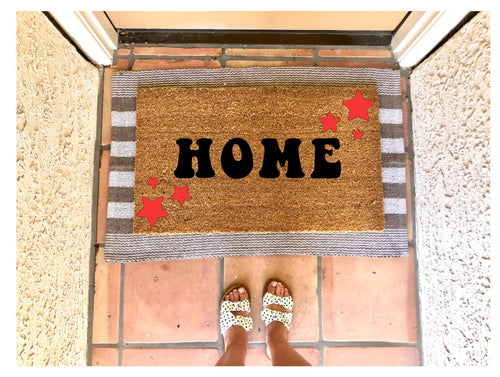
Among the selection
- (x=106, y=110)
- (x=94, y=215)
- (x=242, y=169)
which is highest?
(x=106, y=110)

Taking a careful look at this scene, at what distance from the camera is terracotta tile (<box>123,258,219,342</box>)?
1.33 metres

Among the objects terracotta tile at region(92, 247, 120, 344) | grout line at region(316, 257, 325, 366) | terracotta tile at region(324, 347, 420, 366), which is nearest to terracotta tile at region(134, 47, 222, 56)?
terracotta tile at region(92, 247, 120, 344)

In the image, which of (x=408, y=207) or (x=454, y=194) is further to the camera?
(x=408, y=207)

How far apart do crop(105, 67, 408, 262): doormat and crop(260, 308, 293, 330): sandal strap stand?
0.22 metres

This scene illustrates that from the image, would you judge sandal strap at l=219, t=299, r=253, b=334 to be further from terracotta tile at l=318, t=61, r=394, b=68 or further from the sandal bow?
terracotta tile at l=318, t=61, r=394, b=68

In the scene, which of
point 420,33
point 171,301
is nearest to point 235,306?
point 171,301

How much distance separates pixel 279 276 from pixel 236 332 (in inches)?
10.7

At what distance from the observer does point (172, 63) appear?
4.50 feet

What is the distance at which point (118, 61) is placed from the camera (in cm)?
137

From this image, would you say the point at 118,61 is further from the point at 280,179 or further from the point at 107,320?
the point at 107,320

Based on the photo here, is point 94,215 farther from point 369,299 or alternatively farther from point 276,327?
point 369,299

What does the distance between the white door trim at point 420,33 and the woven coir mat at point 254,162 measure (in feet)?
0.83
